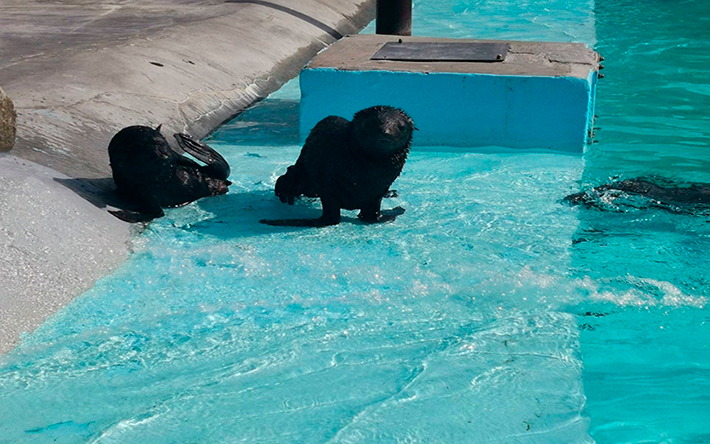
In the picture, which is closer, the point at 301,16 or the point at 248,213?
the point at 248,213

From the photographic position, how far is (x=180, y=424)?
3.77 m

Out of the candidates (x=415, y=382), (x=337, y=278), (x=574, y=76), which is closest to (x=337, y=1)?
(x=574, y=76)

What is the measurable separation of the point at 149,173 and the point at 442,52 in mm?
3400

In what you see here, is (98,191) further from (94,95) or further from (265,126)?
(265,126)

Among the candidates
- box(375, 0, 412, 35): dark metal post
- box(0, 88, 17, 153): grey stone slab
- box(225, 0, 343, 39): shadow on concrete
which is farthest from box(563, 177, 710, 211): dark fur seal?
box(225, 0, 343, 39): shadow on concrete

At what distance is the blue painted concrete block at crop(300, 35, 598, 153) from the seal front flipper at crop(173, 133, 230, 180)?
1.48m

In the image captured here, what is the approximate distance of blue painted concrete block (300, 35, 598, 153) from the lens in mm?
7535

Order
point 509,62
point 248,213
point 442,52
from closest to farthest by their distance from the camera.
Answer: point 248,213
point 509,62
point 442,52

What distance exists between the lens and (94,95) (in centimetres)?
763

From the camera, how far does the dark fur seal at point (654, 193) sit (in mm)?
6336

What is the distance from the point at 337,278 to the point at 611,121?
4.66m

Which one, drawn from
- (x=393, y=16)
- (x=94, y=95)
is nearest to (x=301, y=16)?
(x=393, y=16)

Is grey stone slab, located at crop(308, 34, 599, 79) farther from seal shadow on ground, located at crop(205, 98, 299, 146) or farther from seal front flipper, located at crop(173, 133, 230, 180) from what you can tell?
seal front flipper, located at crop(173, 133, 230, 180)

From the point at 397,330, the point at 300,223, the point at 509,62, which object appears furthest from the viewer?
the point at 509,62
